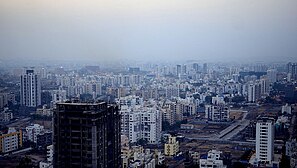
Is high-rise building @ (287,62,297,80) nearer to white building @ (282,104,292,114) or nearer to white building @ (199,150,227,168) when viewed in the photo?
white building @ (282,104,292,114)

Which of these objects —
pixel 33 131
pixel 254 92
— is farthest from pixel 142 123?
pixel 254 92

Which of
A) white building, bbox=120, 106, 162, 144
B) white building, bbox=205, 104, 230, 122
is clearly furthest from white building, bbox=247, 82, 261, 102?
white building, bbox=120, 106, 162, 144

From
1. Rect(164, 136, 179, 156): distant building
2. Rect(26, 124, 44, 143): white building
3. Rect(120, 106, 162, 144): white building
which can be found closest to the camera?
Rect(164, 136, 179, 156): distant building

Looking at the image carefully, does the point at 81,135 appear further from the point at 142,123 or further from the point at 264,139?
the point at 142,123

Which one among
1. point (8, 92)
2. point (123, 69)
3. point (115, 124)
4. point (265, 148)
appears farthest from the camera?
point (123, 69)

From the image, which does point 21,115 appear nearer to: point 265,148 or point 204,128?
point 204,128

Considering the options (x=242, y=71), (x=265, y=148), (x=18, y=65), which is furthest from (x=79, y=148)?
(x=242, y=71)
